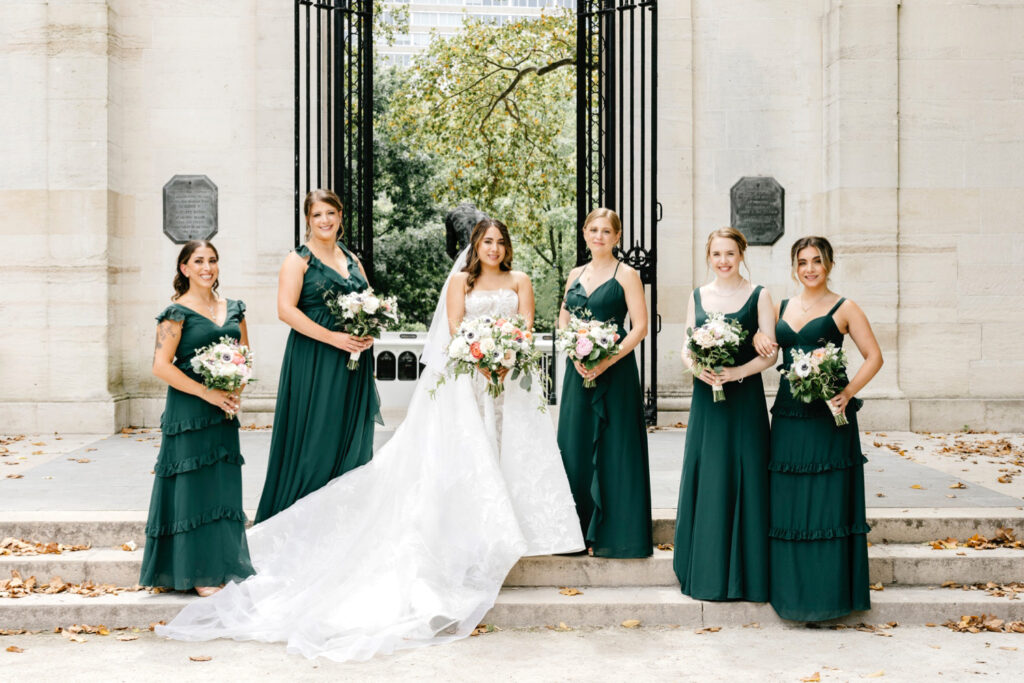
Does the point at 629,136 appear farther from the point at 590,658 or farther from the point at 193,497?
the point at 590,658

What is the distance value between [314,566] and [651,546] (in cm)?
207

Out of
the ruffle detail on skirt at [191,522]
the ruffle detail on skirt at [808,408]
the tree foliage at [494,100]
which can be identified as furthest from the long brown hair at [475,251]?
the tree foliage at [494,100]

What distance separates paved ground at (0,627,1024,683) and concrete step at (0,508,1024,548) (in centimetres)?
98

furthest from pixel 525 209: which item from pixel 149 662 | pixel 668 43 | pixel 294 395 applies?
pixel 149 662

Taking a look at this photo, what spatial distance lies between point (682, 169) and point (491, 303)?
18.2ft

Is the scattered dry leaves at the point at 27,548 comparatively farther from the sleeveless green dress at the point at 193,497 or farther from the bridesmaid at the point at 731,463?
the bridesmaid at the point at 731,463

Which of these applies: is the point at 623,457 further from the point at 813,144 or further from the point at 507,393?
the point at 813,144

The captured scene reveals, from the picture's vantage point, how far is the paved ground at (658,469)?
7.00 m

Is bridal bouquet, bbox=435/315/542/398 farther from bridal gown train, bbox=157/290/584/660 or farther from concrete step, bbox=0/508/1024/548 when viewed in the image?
concrete step, bbox=0/508/1024/548

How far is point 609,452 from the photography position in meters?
6.06

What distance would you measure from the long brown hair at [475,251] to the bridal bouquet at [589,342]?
2.20ft

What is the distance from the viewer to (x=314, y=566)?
566 cm

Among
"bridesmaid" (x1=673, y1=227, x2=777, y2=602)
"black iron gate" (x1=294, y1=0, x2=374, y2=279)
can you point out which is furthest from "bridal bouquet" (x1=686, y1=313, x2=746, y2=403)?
"black iron gate" (x1=294, y1=0, x2=374, y2=279)

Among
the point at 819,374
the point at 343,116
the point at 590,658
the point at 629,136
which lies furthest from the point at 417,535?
the point at 629,136
